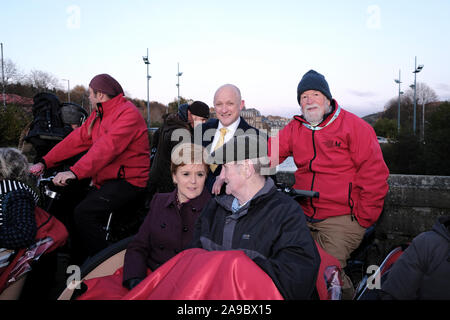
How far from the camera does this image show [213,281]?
61.6 inches

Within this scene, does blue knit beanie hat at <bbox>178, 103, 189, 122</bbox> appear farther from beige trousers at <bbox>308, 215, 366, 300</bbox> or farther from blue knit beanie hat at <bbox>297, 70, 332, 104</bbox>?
beige trousers at <bbox>308, 215, 366, 300</bbox>

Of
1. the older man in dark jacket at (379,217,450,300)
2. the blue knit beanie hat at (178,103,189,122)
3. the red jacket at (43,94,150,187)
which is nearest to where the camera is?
the older man in dark jacket at (379,217,450,300)

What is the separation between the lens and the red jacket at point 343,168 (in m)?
2.68

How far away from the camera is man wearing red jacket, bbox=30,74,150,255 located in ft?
10.6

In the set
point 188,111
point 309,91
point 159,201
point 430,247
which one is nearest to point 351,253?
point 430,247

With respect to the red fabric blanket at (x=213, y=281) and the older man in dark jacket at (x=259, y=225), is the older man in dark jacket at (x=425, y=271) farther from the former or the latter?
the red fabric blanket at (x=213, y=281)

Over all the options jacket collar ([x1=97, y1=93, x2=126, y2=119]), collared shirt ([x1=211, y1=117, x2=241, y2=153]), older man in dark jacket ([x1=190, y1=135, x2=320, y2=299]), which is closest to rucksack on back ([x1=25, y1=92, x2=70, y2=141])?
jacket collar ([x1=97, y1=93, x2=126, y2=119])

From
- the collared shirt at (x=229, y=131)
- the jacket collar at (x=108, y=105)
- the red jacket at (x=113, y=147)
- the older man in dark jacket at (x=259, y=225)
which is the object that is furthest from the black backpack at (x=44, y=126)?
the older man in dark jacket at (x=259, y=225)

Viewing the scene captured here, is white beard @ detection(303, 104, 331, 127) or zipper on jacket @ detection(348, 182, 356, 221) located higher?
white beard @ detection(303, 104, 331, 127)

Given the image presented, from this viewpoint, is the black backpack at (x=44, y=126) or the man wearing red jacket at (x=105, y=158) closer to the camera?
the man wearing red jacket at (x=105, y=158)

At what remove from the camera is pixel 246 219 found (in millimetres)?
2002

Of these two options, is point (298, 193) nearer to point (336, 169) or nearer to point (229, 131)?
point (336, 169)

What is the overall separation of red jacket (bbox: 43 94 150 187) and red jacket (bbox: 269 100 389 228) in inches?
62.8
